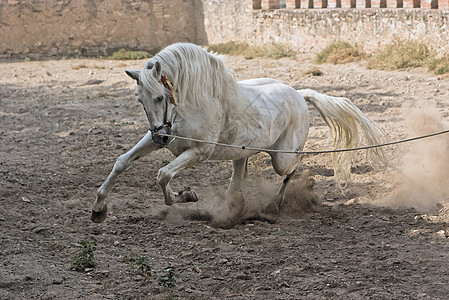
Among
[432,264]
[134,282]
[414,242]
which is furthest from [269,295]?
[414,242]

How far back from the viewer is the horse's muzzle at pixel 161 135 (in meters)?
4.58

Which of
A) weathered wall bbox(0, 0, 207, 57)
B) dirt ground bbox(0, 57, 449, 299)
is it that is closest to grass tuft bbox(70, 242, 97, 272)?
dirt ground bbox(0, 57, 449, 299)

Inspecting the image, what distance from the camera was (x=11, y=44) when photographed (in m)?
17.4

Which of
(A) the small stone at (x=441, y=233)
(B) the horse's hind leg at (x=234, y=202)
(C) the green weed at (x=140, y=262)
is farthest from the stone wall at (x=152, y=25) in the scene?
(C) the green weed at (x=140, y=262)

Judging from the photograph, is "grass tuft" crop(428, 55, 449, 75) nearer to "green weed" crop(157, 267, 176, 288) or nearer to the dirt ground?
the dirt ground

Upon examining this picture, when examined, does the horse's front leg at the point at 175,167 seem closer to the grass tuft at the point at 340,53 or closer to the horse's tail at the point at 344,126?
the horse's tail at the point at 344,126

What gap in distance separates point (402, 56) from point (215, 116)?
25.4 feet

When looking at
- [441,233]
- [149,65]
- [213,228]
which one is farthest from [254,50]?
[149,65]

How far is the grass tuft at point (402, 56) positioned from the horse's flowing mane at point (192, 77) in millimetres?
7398

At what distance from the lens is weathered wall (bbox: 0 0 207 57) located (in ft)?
57.2

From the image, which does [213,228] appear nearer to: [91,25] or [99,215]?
[99,215]

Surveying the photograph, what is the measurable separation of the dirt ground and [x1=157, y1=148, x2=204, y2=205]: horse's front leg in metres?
0.44

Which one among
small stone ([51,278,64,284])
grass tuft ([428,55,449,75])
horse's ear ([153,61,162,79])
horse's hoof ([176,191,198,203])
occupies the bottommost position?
small stone ([51,278,64,284])

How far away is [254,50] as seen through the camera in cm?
1622
